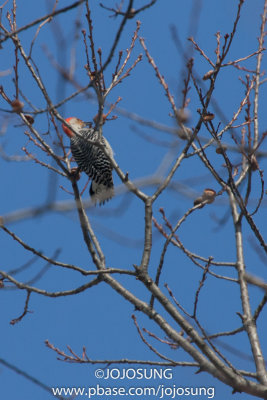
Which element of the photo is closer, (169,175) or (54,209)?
(54,209)

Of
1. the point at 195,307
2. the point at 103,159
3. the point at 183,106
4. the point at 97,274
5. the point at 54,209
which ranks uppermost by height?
the point at 103,159

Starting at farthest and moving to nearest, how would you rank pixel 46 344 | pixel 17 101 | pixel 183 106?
pixel 46 344, pixel 17 101, pixel 183 106

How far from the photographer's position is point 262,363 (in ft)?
10.5

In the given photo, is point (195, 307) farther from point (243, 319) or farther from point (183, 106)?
point (183, 106)

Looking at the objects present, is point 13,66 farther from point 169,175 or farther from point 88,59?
point 169,175

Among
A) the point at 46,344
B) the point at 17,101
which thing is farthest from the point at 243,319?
the point at 17,101

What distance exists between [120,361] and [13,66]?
192cm

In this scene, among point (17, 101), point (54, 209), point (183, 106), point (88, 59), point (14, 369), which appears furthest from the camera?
point (88, 59)

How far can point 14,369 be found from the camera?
99.7 inches

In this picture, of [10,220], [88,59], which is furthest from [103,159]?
[10,220]

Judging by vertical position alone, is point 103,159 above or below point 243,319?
above

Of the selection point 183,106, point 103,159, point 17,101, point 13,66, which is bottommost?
point 183,106

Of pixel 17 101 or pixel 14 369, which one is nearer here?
pixel 14 369

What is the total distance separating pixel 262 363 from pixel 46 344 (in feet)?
A: 5.10
